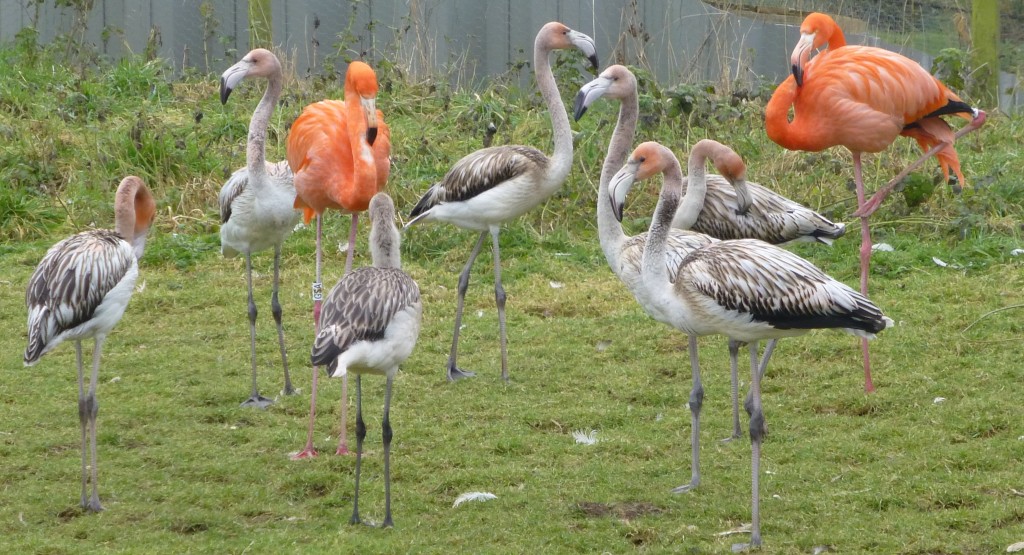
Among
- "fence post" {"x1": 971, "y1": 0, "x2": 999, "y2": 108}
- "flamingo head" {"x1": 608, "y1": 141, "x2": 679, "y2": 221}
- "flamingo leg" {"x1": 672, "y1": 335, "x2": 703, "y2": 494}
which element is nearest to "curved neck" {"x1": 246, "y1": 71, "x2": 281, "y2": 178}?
"flamingo head" {"x1": 608, "y1": 141, "x2": 679, "y2": 221}

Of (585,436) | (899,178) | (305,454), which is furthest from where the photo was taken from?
(899,178)

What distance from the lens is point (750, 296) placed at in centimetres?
445

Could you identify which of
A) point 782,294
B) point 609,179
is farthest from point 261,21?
point 782,294

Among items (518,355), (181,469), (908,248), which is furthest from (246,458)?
(908,248)

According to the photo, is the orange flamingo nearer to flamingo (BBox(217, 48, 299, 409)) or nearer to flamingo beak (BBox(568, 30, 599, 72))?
flamingo (BBox(217, 48, 299, 409))

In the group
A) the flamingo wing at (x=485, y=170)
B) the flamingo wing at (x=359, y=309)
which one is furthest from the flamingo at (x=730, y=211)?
the flamingo wing at (x=359, y=309)

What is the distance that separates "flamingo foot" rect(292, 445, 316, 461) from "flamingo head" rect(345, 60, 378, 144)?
151cm

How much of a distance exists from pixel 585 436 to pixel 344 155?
5.96ft

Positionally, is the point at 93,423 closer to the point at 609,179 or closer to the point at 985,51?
the point at 609,179

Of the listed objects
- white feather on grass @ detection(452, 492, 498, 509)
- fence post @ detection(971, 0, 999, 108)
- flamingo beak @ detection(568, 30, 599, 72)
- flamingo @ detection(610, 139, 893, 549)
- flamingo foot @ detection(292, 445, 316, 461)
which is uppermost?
fence post @ detection(971, 0, 999, 108)

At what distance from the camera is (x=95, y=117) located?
1021 centimetres

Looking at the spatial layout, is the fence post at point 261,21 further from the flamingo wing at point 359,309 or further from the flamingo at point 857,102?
the flamingo wing at point 359,309

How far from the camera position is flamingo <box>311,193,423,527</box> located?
172 inches

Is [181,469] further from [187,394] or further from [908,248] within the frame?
[908,248]
